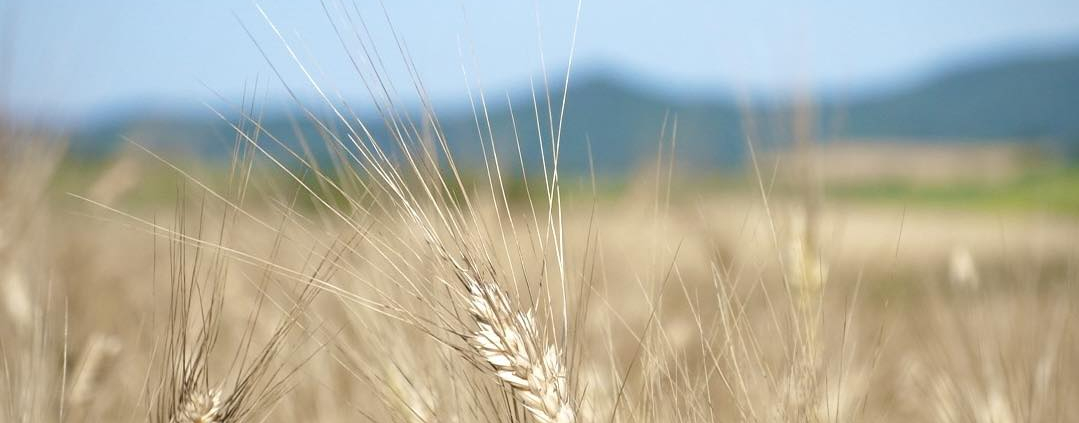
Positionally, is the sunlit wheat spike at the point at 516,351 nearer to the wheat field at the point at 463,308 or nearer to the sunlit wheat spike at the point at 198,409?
the wheat field at the point at 463,308

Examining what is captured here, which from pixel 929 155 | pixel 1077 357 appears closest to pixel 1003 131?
pixel 929 155

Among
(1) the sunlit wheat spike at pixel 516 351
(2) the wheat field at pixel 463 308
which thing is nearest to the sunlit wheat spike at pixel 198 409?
(2) the wheat field at pixel 463 308

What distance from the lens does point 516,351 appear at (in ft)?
3.09

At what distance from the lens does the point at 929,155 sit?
271ft

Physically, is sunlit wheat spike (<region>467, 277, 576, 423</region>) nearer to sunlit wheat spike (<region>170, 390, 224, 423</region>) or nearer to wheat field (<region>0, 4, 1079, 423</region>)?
wheat field (<region>0, 4, 1079, 423</region>)

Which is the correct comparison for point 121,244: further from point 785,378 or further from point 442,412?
point 785,378

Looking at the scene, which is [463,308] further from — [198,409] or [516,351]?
[198,409]

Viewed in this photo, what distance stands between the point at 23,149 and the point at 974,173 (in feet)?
267

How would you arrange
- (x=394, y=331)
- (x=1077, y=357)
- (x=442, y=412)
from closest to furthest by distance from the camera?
(x=442, y=412) → (x=394, y=331) → (x=1077, y=357)

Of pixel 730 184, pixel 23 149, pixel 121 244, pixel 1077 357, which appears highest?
pixel 23 149

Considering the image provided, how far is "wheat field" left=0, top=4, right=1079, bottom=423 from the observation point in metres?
0.99

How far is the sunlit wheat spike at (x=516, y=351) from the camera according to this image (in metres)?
0.94

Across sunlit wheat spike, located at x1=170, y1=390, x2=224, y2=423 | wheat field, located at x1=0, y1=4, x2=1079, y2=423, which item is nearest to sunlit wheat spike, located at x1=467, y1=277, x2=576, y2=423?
wheat field, located at x1=0, y1=4, x2=1079, y2=423

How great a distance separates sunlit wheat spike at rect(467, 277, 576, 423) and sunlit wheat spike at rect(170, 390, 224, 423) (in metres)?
0.38
